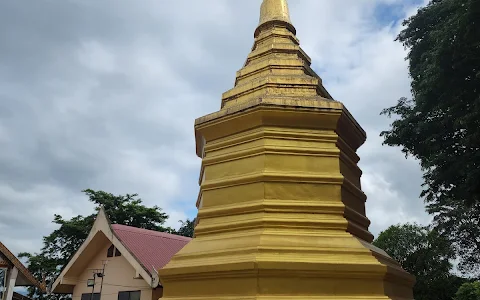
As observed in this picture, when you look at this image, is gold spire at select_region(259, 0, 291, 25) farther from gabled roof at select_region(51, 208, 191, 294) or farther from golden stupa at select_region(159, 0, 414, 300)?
gabled roof at select_region(51, 208, 191, 294)

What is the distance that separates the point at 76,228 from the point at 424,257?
17.5 meters

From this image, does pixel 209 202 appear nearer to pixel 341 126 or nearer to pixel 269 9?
pixel 341 126

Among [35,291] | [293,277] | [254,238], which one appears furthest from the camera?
[35,291]

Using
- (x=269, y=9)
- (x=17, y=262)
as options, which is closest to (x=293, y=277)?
(x=269, y=9)

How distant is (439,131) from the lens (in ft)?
38.9

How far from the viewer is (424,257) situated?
23156 mm

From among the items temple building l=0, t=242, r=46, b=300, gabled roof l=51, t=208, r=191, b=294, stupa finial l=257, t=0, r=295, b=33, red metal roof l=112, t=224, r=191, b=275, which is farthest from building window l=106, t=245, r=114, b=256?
stupa finial l=257, t=0, r=295, b=33

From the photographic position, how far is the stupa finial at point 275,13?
20.2 ft

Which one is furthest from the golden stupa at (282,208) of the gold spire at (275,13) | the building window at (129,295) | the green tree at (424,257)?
the green tree at (424,257)

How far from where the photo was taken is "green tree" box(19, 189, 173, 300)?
21.1 meters

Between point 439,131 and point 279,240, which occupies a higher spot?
point 439,131

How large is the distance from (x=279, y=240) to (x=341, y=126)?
5.06 ft

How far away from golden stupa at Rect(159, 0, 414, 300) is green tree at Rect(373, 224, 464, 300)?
19036mm

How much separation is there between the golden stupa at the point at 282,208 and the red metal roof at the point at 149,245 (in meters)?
6.43
